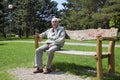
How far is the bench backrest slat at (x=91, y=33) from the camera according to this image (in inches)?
299

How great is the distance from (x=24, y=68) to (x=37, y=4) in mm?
48653

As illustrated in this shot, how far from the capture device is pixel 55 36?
8.16m

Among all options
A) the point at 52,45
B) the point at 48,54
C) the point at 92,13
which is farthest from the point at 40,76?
the point at 92,13

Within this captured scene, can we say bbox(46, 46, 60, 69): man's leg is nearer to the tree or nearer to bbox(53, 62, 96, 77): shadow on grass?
bbox(53, 62, 96, 77): shadow on grass

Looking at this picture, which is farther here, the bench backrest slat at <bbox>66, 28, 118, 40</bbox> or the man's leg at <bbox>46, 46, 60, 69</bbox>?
Answer: the man's leg at <bbox>46, 46, 60, 69</bbox>

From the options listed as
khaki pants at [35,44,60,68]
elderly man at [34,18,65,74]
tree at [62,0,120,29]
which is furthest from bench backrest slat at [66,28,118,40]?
tree at [62,0,120,29]

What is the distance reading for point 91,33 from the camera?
8117 mm

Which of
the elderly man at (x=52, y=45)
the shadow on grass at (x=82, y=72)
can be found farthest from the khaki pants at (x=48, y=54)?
the shadow on grass at (x=82, y=72)

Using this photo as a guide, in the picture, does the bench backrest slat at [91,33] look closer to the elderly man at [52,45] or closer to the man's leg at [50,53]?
the elderly man at [52,45]

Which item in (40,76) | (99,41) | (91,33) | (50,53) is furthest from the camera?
(91,33)

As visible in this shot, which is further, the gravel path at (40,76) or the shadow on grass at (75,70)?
the shadow on grass at (75,70)

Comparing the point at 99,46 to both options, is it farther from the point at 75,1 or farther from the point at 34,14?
the point at 34,14

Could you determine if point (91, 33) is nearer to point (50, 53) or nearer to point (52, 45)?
point (52, 45)

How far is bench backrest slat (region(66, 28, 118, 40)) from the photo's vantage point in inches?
299
